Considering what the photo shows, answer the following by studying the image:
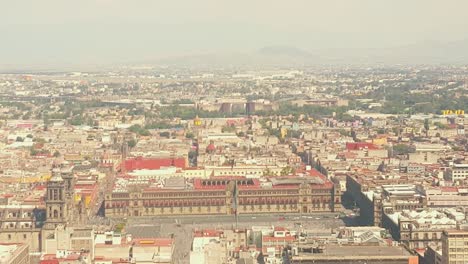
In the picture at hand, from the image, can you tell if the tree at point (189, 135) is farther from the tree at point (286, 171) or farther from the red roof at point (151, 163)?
the tree at point (286, 171)

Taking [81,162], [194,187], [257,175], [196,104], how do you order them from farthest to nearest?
[196,104], [81,162], [257,175], [194,187]

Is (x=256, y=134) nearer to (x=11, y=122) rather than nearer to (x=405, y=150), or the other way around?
(x=405, y=150)

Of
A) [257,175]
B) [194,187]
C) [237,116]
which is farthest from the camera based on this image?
[237,116]

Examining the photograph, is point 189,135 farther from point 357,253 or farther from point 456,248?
point 456,248

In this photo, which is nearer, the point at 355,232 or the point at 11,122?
the point at 355,232

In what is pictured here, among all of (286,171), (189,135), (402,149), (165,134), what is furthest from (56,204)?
(165,134)

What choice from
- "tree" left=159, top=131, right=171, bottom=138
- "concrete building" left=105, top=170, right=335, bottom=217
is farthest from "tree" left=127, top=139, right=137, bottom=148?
"concrete building" left=105, top=170, right=335, bottom=217

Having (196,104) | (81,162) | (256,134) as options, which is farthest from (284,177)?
(196,104)
